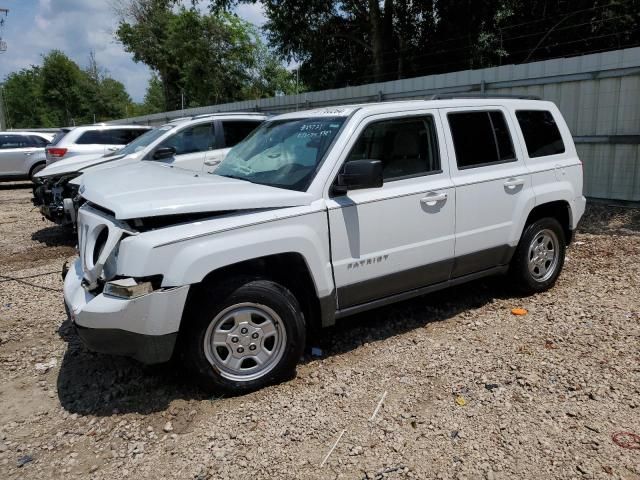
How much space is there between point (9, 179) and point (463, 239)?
16.0m

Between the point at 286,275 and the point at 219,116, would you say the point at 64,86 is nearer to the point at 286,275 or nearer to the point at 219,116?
the point at 219,116

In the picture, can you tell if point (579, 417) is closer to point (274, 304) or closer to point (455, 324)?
point (455, 324)

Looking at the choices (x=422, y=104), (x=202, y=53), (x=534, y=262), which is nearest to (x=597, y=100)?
(x=534, y=262)

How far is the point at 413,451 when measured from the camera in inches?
114

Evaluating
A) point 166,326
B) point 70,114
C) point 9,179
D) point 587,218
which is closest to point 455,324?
point 166,326

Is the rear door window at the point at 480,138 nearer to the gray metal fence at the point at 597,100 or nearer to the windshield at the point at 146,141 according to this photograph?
the gray metal fence at the point at 597,100

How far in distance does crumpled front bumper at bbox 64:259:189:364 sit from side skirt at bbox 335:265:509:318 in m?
1.22

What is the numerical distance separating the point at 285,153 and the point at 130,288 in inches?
66.5

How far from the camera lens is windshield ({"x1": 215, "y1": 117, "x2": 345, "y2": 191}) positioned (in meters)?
3.81

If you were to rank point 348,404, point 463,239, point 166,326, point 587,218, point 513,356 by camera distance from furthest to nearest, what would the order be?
point 587,218 → point 463,239 → point 513,356 → point 348,404 → point 166,326

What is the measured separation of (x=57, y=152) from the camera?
1190 cm

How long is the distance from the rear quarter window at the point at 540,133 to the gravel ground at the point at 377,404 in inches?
56.6

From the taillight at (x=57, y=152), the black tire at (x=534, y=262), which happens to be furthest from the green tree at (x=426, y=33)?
the black tire at (x=534, y=262)

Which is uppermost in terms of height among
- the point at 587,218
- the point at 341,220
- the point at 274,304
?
the point at 341,220
